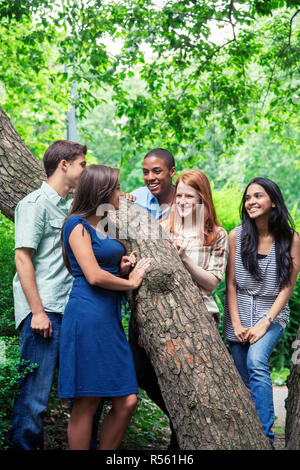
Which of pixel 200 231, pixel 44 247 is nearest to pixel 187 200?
pixel 200 231

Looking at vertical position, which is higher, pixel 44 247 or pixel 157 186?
pixel 157 186

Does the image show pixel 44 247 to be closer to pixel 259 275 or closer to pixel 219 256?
pixel 219 256

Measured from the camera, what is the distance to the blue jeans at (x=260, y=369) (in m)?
3.45

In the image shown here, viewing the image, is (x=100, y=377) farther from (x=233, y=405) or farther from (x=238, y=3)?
(x=238, y=3)

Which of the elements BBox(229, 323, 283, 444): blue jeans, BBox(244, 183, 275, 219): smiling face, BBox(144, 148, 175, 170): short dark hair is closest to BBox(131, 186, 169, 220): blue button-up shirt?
BBox(144, 148, 175, 170): short dark hair

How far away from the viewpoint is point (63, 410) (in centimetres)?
466

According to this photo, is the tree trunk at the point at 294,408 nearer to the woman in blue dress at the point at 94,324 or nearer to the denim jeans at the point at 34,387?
the woman in blue dress at the point at 94,324

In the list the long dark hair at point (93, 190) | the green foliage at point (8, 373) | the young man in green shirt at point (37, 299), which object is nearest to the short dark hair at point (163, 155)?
the young man in green shirt at point (37, 299)

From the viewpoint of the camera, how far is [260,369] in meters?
3.57

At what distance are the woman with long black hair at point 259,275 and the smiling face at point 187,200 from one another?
0.52m

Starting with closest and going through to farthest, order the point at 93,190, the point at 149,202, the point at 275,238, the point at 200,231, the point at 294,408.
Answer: the point at 93,190 → the point at 294,408 → the point at 200,231 → the point at 275,238 → the point at 149,202

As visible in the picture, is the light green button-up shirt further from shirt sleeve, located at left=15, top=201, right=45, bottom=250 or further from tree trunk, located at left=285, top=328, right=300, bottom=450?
tree trunk, located at left=285, top=328, right=300, bottom=450

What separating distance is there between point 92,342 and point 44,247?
82 cm

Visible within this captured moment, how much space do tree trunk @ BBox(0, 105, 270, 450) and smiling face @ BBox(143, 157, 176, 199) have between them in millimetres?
681
